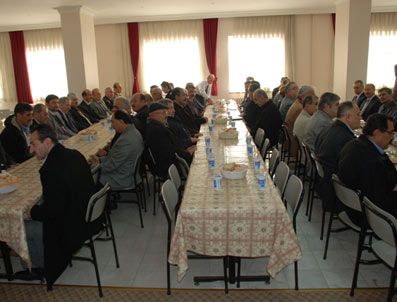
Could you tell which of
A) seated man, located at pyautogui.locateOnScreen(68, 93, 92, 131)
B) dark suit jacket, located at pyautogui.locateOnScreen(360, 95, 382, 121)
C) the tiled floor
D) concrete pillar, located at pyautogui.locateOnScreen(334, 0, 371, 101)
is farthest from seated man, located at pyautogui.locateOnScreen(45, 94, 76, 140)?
concrete pillar, located at pyautogui.locateOnScreen(334, 0, 371, 101)

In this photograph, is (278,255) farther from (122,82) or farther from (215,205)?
(122,82)

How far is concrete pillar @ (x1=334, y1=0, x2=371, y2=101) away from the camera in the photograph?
8.62 metres

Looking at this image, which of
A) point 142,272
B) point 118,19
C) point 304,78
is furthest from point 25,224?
point 304,78

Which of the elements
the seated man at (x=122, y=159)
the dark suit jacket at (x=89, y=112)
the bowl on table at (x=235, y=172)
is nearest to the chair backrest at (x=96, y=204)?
the bowl on table at (x=235, y=172)

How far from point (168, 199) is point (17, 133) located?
112 inches

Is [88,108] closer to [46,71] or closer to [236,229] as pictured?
[46,71]

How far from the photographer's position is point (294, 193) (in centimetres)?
288

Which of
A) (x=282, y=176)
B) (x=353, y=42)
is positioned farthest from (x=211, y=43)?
(x=282, y=176)

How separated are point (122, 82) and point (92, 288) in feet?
32.0

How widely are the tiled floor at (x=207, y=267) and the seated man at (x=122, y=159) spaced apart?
57 cm

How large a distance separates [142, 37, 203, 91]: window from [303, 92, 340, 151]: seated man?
25.2 feet

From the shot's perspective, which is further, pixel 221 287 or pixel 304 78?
pixel 304 78

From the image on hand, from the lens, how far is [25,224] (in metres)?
2.99

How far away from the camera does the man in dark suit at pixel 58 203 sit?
2.74 meters
